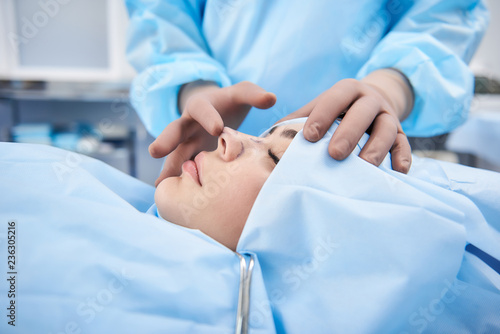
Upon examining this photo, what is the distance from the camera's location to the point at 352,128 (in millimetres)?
529

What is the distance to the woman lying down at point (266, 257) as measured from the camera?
42 cm

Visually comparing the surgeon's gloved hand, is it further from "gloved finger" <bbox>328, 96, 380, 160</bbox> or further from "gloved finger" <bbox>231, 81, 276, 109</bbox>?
"gloved finger" <bbox>328, 96, 380, 160</bbox>

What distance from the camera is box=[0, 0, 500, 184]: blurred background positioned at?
7.01 feet

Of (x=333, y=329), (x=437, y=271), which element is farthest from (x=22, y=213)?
(x=437, y=271)

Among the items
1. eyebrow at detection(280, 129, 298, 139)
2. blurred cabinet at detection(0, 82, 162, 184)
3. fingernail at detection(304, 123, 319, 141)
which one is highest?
fingernail at detection(304, 123, 319, 141)

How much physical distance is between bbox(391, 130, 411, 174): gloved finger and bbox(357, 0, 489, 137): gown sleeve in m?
0.32

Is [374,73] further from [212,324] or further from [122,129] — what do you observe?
[122,129]

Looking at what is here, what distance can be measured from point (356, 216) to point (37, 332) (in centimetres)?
42

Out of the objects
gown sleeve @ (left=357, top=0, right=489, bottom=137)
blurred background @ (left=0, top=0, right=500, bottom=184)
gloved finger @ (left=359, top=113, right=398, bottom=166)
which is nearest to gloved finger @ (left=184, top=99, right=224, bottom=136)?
gloved finger @ (left=359, top=113, right=398, bottom=166)

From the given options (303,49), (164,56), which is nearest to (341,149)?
(303,49)

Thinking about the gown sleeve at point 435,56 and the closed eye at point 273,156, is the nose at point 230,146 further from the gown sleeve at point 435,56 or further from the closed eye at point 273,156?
the gown sleeve at point 435,56

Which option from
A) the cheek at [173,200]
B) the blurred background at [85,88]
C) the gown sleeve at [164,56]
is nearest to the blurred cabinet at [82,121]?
the blurred background at [85,88]

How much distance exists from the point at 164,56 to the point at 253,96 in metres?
0.45

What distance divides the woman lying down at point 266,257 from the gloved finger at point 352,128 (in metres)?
0.02
